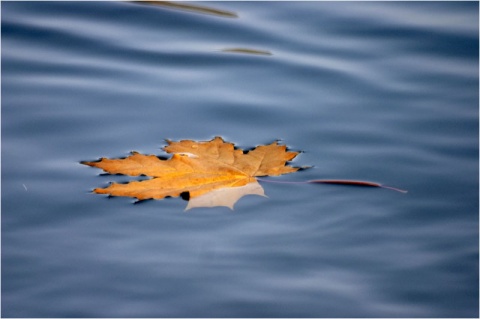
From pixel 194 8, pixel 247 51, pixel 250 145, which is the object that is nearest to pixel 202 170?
pixel 250 145

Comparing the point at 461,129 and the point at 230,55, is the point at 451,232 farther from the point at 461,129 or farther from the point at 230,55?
the point at 230,55

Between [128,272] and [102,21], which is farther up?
[102,21]

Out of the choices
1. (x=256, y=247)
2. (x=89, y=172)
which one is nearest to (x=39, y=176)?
(x=89, y=172)

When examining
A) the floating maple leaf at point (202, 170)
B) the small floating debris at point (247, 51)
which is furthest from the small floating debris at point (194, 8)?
the floating maple leaf at point (202, 170)

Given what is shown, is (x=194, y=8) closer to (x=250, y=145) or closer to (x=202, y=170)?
(x=250, y=145)

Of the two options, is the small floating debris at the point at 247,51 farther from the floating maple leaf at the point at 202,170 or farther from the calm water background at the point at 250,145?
the floating maple leaf at the point at 202,170

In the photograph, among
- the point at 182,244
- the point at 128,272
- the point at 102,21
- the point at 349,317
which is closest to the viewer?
the point at 349,317
